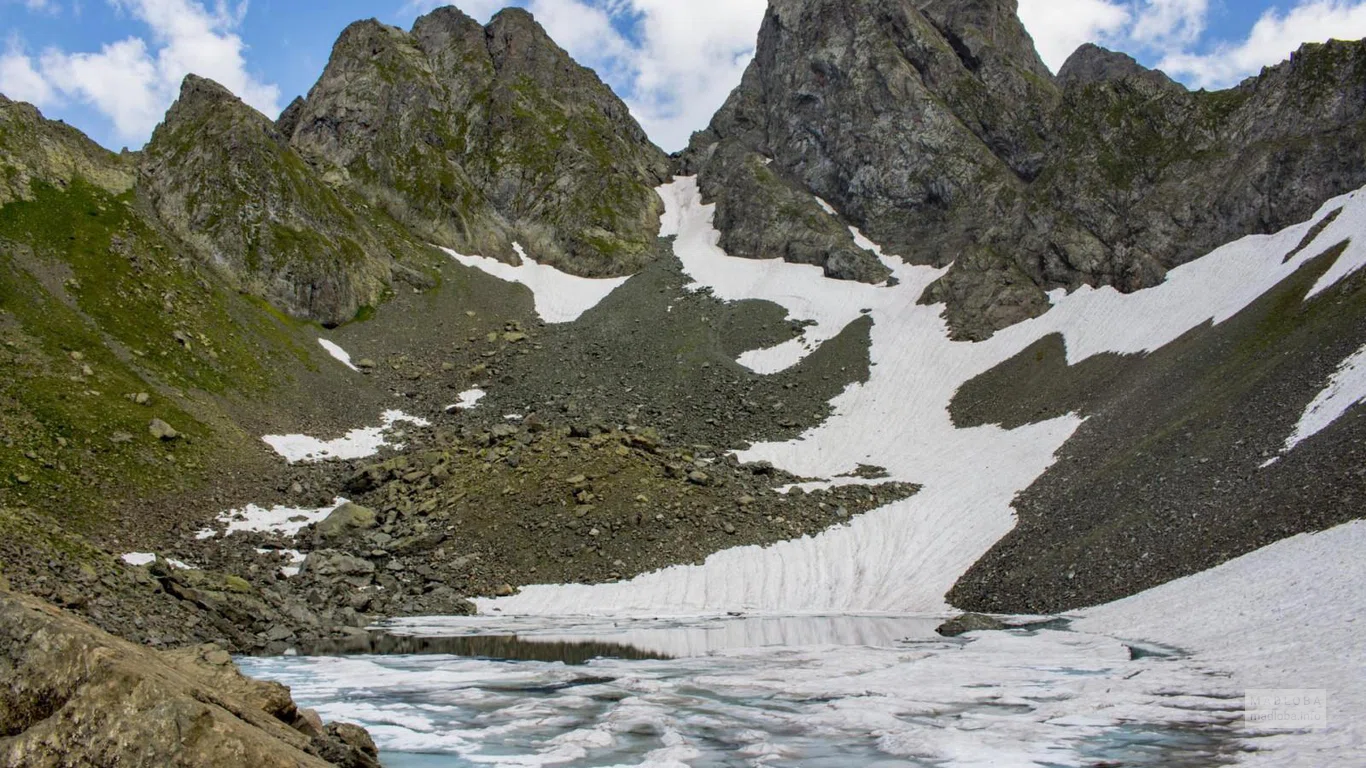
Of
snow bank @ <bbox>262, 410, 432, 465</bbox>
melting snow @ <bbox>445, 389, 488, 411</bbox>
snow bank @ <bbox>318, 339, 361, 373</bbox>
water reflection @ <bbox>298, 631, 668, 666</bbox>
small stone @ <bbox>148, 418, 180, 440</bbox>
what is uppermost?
snow bank @ <bbox>318, 339, 361, 373</bbox>

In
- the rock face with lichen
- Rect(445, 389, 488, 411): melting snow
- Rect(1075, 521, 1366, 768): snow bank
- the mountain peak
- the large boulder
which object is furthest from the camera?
the mountain peak

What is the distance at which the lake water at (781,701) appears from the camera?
13297 mm

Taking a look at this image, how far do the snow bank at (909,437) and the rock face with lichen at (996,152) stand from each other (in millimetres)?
3961

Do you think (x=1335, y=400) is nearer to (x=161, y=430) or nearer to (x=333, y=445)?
(x=333, y=445)

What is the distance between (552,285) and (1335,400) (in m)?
77.5

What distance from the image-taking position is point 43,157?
215 feet

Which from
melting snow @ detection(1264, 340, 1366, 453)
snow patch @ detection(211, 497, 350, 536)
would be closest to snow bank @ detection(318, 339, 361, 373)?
snow patch @ detection(211, 497, 350, 536)

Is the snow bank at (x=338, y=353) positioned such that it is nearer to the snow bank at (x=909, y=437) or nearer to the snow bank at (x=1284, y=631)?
the snow bank at (x=909, y=437)

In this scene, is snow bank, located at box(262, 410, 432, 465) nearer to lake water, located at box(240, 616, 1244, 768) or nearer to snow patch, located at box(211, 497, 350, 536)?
snow patch, located at box(211, 497, 350, 536)

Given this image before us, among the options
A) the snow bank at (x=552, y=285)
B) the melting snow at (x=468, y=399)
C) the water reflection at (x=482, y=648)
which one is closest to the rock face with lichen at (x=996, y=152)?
the snow bank at (x=552, y=285)

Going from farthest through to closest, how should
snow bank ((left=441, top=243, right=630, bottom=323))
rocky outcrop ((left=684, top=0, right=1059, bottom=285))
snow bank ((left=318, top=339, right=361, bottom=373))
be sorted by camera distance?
rocky outcrop ((left=684, top=0, right=1059, bottom=285)) → snow bank ((left=441, top=243, right=630, bottom=323)) → snow bank ((left=318, top=339, right=361, bottom=373))

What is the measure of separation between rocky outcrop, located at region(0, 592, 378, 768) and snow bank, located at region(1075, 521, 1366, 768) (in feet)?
42.4

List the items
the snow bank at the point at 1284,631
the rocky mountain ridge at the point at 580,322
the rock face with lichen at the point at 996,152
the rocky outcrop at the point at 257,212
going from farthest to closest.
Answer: the rocky outcrop at the point at 257,212 → the rock face with lichen at the point at 996,152 → the rocky mountain ridge at the point at 580,322 → the snow bank at the point at 1284,631

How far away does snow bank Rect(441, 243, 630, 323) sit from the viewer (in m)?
90.0
